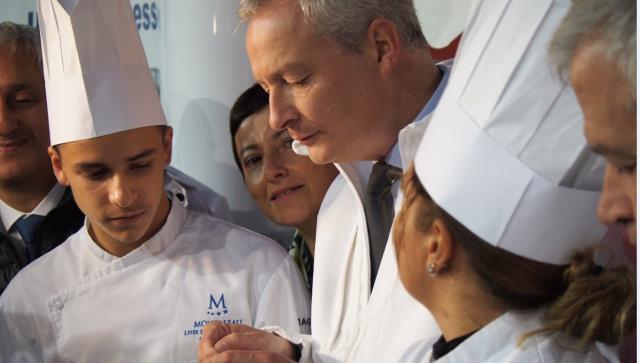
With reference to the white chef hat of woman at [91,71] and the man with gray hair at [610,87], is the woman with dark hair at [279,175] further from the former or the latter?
the man with gray hair at [610,87]

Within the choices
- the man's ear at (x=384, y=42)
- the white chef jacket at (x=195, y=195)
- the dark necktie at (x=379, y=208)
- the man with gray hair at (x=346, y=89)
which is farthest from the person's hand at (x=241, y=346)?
the white chef jacket at (x=195, y=195)

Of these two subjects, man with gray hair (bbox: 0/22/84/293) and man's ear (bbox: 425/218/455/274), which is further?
man with gray hair (bbox: 0/22/84/293)

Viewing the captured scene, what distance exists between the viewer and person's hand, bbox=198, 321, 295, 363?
1146 millimetres

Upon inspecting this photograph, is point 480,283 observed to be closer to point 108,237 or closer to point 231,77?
point 108,237

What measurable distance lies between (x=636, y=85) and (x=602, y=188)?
0.41 ft

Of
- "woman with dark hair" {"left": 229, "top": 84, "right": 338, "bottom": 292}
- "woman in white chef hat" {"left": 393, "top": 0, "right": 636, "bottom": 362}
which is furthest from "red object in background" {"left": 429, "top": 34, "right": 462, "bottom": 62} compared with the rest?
"woman in white chef hat" {"left": 393, "top": 0, "right": 636, "bottom": 362}

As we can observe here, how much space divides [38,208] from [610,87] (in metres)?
1.30

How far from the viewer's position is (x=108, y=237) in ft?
5.23

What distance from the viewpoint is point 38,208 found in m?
1.77

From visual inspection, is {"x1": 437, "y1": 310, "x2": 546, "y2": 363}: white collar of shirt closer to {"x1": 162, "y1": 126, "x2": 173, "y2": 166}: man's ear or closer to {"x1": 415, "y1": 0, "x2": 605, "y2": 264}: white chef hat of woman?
{"x1": 415, "y1": 0, "x2": 605, "y2": 264}: white chef hat of woman

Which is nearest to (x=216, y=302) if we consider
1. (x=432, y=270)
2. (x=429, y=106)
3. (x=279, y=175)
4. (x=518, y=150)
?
(x=279, y=175)

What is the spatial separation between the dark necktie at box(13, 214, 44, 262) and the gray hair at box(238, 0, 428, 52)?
79 centimetres

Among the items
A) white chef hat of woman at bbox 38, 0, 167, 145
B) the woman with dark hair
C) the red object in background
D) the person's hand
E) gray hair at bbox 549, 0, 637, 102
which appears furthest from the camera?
the red object in background

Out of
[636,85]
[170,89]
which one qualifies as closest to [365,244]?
[636,85]
